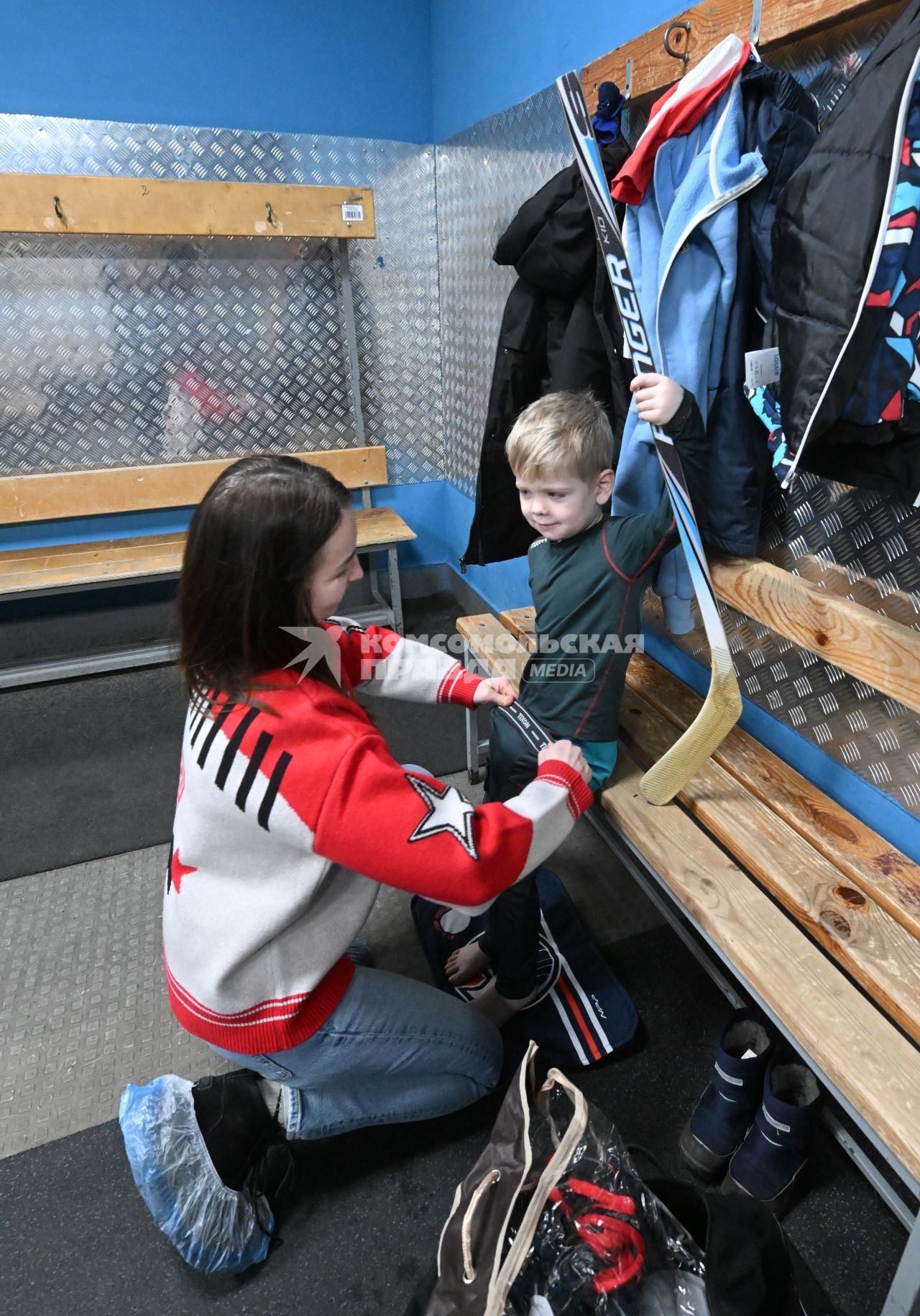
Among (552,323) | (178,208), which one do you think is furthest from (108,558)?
(552,323)

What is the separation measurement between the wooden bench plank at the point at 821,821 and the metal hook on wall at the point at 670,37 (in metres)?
1.58

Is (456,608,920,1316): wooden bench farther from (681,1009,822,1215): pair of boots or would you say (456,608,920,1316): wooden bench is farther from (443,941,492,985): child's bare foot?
(443,941,492,985): child's bare foot

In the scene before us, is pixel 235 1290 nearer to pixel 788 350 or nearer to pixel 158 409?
pixel 788 350

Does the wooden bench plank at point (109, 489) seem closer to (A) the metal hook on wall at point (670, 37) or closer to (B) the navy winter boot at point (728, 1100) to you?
(A) the metal hook on wall at point (670, 37)

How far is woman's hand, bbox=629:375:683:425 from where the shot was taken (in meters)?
1.50

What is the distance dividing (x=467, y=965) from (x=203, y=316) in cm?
340

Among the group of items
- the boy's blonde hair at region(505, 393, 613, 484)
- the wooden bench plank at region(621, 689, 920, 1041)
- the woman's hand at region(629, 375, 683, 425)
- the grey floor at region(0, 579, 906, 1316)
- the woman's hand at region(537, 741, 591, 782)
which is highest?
the woman's hand at region(629, 375, 683, 425)

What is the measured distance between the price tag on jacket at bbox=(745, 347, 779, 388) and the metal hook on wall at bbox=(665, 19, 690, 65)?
0.71 metres

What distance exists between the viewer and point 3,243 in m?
3.45

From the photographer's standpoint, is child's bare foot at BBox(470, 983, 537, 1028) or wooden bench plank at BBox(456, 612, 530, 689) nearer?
child's bare foot at BBox(470, 983, 537, 1028)

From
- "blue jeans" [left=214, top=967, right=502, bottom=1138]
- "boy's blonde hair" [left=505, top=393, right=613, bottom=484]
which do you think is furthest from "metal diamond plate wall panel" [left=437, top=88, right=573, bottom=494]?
"blue jeans" [left=214, top=967, right=502, bottom=1138]

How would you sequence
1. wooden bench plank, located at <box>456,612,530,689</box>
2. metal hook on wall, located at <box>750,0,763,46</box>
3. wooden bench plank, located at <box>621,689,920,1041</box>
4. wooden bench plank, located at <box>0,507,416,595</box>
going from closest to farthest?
wooden bench plank, located at <box>621,689,920,1041</box> → metal hook on wall, located at <box>750,0,763,46</box> → wooden bench plank, located at <box>456,612,530,689</box> → wooden bench plank, located at <box>0,507,416,595</box>

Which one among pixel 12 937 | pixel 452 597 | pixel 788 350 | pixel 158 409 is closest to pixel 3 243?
pixel 158 409

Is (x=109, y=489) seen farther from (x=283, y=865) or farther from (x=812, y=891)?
(x=812, y=891)
